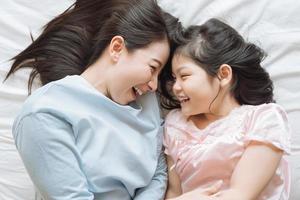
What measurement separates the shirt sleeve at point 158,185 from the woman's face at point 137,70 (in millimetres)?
178

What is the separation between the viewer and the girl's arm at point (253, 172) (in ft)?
3.92

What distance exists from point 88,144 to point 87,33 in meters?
0.33

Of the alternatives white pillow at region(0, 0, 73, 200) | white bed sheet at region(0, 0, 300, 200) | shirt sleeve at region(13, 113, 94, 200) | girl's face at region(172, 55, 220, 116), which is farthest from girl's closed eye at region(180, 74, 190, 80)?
white pillow at region(0, 0, 73, 200)

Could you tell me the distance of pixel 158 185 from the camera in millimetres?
1366

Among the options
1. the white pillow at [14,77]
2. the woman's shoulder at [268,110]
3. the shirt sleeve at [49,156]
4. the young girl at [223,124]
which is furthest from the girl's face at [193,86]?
the white pillow at [14,77]

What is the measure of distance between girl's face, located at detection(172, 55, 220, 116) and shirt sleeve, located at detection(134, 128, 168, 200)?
6.1 inches

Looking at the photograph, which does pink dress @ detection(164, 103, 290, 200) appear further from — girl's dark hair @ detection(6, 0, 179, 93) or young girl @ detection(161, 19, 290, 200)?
girl's dark hair @ detection(6, 0, 179, 93)

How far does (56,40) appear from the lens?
1418 mm

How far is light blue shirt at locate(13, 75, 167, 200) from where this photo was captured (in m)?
1.16

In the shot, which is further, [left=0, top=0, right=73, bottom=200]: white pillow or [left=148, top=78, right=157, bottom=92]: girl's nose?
[left=0, top=0, right=73, bottom=200]: white pillow

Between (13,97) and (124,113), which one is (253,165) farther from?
(13,97)

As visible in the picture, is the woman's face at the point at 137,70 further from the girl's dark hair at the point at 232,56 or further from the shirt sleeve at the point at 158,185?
the shirt sleeve at the point at 158,185

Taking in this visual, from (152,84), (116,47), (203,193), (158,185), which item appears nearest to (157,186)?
(158,185)

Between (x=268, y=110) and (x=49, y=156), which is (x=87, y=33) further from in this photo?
(x=268, y=110)
